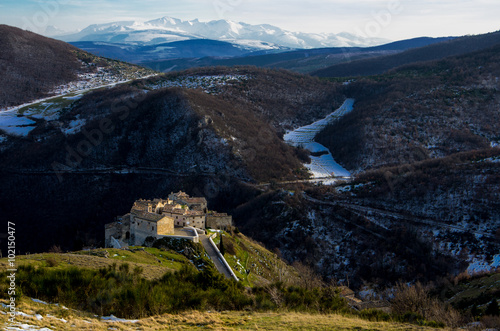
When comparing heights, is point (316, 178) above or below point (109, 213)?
above

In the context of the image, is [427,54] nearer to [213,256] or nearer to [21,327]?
[213,256]

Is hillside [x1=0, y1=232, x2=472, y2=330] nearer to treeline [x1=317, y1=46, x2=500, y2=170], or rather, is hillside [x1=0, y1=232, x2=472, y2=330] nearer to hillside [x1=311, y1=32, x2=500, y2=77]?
treeline [x1=317, y1=46, x2=500, y2=170]

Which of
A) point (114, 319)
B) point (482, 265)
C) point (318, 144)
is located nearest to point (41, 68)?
point (318, 144)

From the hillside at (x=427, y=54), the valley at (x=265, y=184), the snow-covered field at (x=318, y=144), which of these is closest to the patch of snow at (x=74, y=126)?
the valley at (x=265, y=184)

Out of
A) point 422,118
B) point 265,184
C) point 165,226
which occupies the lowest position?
point 265,184

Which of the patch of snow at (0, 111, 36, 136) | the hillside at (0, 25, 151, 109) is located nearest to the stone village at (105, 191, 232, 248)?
the patch of snow at (0, 111, 36, 136)

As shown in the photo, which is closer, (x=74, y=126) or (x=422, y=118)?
(x=422, y=118)

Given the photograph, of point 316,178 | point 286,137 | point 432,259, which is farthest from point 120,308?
point 286,137

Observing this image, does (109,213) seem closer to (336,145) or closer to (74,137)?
(74,137)

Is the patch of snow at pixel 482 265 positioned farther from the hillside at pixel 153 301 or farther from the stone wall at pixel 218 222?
the hillside at pixel 153 301
